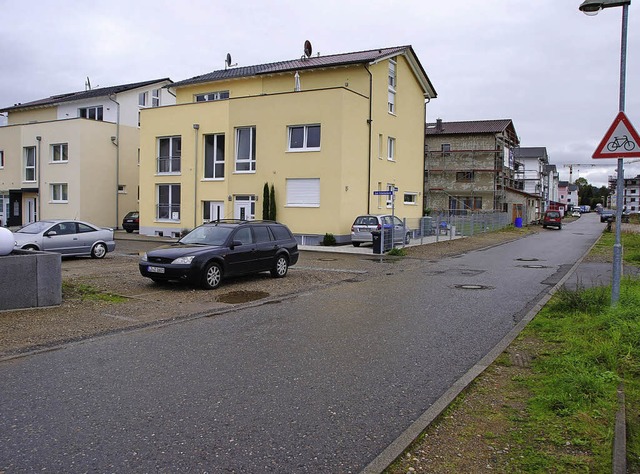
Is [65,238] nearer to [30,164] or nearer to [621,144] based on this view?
[621,144]

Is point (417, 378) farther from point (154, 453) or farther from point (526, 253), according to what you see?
point (526, 253)

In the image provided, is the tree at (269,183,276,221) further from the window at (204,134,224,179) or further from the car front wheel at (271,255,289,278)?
the car front wheel at (271,255,289,278)

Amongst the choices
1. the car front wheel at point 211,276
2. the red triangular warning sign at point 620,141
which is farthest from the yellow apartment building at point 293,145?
the red triangular warning sign at point 620,141

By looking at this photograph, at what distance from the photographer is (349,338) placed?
7.87 metres

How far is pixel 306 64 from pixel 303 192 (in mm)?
8387

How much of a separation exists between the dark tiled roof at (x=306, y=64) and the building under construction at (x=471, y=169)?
84.5 ft

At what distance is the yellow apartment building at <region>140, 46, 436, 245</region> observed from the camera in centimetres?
2612

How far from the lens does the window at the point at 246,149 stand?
28391mm

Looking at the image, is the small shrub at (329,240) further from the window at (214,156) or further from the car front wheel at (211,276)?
the car front wheel at (211,276)

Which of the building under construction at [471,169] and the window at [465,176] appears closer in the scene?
the building under construction at [471,169]

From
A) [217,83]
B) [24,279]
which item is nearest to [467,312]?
[24,279]

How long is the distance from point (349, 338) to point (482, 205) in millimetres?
52845

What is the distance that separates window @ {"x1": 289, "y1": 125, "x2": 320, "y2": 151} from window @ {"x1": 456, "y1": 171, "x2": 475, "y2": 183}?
35.4 metres

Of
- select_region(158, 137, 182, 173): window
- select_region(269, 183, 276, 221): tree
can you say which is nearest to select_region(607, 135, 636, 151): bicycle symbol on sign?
select_region(269, 183, 276, 221): tree
